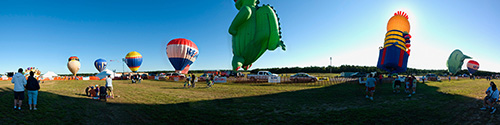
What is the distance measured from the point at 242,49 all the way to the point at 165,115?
3584mm

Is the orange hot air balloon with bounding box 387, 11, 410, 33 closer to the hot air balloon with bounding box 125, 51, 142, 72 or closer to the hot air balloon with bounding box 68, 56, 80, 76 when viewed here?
the hot air balloon with bounding box 125, 51, 142, 72

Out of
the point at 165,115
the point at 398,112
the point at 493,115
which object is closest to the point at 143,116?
the point at 165,115

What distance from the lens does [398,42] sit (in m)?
20.2

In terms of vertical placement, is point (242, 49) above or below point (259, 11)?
A: below

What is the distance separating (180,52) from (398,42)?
27002 millimetres

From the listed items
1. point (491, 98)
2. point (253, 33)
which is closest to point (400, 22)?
point (491, 98)

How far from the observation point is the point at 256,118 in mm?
6824

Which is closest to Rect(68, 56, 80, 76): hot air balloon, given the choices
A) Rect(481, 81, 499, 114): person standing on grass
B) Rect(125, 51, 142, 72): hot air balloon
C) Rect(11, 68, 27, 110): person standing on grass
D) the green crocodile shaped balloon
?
Rect(125, 51, 142, 72): hot air balloon

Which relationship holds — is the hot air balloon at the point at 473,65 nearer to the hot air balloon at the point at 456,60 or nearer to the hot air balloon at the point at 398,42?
the hot air balloon at the point at 456,60

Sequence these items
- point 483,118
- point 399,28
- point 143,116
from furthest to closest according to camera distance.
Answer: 1. point 399,28
2. point 143,116
3. point 483,118

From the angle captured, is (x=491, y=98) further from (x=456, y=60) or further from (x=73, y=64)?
(x=73, y=64)

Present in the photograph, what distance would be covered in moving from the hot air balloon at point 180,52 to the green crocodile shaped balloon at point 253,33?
27.1m

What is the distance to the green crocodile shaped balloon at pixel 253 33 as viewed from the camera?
592 cm

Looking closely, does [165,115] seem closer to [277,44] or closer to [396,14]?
[277,44]
